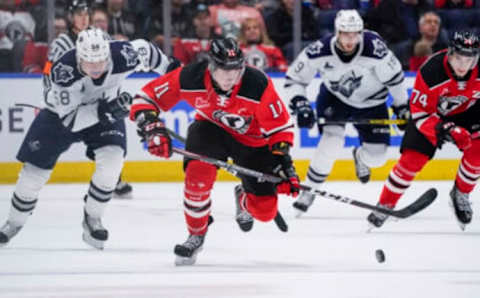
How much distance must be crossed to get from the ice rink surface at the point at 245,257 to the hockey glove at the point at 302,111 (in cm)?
58

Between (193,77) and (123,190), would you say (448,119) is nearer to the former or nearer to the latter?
(193,77)

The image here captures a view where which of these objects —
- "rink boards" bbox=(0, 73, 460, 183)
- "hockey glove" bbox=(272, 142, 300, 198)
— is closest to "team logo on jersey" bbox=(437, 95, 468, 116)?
"hockey glove" bbox=(272, 142, 300, 198)

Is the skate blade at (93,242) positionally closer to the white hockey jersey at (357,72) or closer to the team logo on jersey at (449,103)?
the white hockey jersey at (357,72)

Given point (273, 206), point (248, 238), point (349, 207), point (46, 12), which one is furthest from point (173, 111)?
point (273, 206)

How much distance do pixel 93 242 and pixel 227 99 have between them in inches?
42.4

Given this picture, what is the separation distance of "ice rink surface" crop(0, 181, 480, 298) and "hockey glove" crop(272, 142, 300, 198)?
33 cm

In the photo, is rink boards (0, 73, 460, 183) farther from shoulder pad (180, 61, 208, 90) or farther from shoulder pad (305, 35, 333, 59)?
shoulder pad (180, 61, 208, 90)

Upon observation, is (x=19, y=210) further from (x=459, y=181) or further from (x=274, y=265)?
(x=459, y=181)

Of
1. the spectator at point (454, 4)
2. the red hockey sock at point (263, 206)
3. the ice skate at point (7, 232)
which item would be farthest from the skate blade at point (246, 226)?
the spectator at point (454, 4)

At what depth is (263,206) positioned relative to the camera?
4.29m

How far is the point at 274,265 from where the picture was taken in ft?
13.6

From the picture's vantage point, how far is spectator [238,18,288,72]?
733 centimetres

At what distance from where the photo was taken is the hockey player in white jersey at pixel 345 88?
5546mm

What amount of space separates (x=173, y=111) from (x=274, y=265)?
3.26 m
